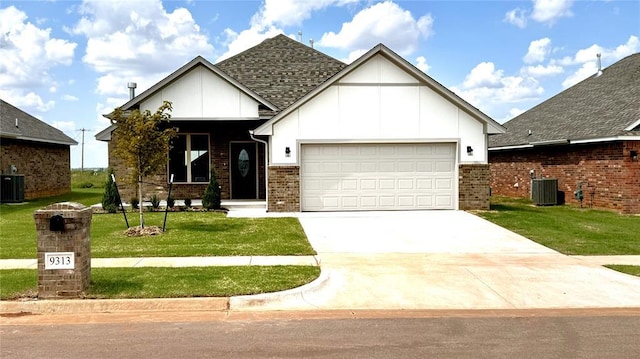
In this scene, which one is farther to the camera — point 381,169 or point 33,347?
point 381,169

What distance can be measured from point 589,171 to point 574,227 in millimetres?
6274

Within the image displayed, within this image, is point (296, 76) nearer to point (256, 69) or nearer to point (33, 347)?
point (256, 69)

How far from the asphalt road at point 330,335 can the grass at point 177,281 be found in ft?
2.10

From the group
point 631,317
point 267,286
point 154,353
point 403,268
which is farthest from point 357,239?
point 154,353

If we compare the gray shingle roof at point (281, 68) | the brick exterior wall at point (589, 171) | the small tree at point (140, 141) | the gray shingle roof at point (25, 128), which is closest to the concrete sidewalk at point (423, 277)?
the small tree at point (140, 141)

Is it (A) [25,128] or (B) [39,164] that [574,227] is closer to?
(A) [25,128]

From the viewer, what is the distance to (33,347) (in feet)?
18.9

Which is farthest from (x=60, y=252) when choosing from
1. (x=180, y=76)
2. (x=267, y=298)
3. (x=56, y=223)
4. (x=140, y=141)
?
(x=180, y=76)

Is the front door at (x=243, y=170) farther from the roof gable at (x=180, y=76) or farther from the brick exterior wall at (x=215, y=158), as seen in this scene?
the roof gable at (x=180, y=76)

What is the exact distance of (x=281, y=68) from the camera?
23.8m

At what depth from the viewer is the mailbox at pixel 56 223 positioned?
7.37m

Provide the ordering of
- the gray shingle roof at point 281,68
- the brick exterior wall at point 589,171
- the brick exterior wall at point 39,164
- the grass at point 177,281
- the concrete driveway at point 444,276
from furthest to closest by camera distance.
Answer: the brick exterior wall at point 39,164
the gray shingle roof at point 281,68
the brick exterior wall at point 589,171
the concrete driveway at point 444,276
the grass at point 177,281

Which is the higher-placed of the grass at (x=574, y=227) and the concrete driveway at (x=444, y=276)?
the grass at (x=574, y=227)

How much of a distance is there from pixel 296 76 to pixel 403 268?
15.0 meters
